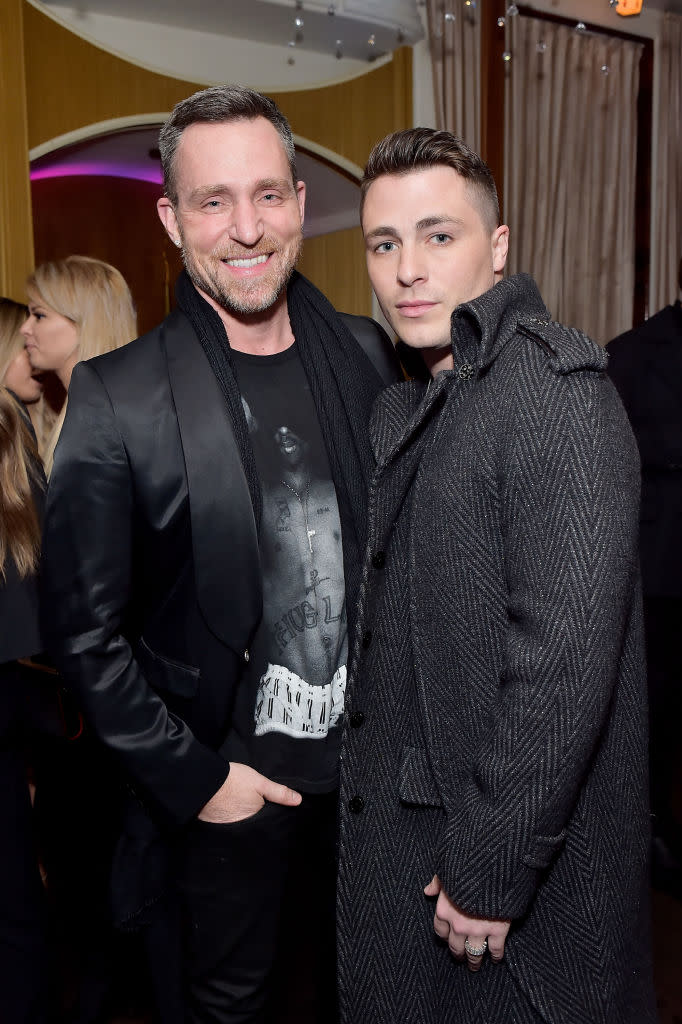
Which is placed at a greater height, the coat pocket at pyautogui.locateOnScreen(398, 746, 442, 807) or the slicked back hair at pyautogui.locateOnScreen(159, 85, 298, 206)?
the slicked back hair at pyautogui.locateOnScreen(159, 85, 298, 206)

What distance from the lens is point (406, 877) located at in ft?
4.23

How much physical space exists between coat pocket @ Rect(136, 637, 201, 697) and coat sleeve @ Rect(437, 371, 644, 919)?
0.56 m

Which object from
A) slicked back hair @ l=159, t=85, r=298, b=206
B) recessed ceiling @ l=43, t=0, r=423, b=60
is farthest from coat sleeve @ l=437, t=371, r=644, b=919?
recessed ceiling @ l=43, t=0, r=423, b=60

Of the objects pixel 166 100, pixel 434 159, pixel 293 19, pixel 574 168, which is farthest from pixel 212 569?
pixel 574 168

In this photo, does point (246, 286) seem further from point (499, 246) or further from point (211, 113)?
point (499, 246)

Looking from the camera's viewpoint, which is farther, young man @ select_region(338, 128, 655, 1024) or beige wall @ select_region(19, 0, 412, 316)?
beige wall @ select_region(19, 0, 412, 316)

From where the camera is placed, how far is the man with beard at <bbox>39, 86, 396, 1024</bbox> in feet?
4.59

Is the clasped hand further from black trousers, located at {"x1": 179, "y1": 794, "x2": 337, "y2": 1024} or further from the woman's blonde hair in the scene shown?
the woman's blonde hair

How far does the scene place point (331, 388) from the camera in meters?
1.63

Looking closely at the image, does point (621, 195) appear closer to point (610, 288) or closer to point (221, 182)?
point (610, 288)

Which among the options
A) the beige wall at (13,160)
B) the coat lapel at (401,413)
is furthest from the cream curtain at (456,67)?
the coat lapel at (401,413)

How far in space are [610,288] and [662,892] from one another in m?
4.21

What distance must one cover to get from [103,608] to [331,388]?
0.59 meters

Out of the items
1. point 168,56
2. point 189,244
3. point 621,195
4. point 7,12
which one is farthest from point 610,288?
point 189,244
